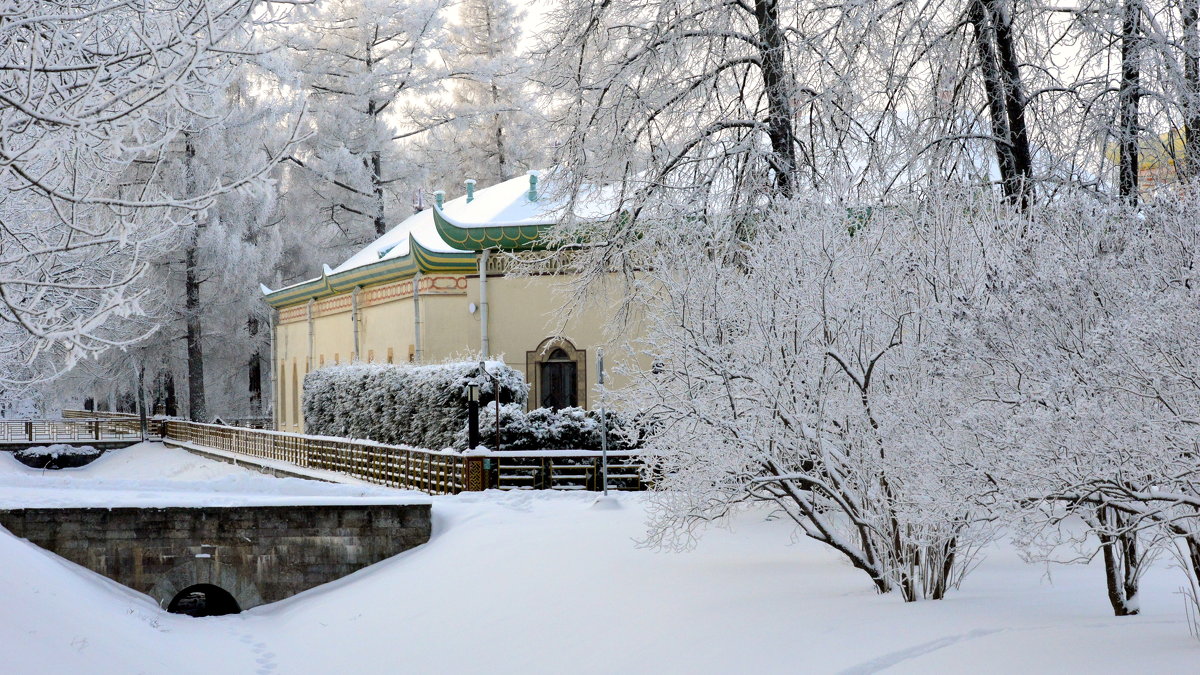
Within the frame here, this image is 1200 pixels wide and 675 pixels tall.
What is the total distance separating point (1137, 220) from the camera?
7.66 metres

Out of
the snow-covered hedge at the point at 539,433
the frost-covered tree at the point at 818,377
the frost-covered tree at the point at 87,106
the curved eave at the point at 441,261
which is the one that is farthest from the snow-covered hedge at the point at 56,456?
the frost-covered tree at the point at 818,377

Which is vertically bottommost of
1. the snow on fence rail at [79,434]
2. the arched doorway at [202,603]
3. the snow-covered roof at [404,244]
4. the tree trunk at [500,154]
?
the arched doorway at [202,603]

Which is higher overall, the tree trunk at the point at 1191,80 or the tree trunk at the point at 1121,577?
the tree trunk at the point at 1191,80

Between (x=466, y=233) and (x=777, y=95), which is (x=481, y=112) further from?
(x=777, y=95)

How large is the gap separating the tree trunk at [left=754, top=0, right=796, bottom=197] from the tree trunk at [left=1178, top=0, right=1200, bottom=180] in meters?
4.43

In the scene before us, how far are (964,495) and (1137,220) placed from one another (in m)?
2.11

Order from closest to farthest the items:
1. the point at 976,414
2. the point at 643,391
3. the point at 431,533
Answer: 1. the point at 976,414
2. the point at 643,391
3. the point at 431,533

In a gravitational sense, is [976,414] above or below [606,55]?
below

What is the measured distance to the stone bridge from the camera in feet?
54.7

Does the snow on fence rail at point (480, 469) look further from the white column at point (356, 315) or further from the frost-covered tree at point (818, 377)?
the frost-covered tree at point (818, 377)

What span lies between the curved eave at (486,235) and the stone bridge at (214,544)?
7.19m

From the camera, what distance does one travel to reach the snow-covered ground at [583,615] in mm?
7945

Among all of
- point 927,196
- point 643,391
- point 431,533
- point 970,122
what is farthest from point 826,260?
point 431,533

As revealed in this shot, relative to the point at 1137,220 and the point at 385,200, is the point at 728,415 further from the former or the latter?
the point at 385,200
